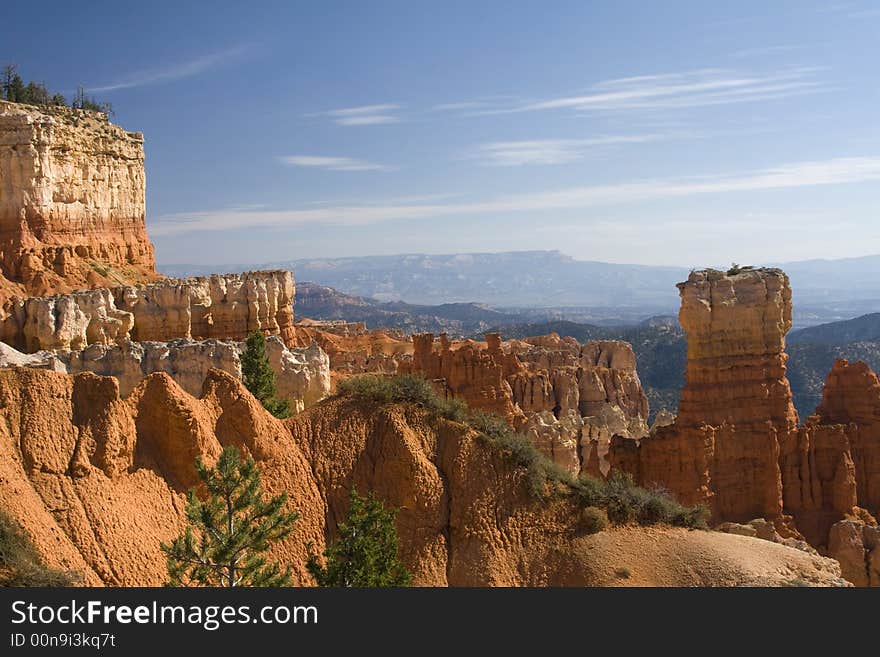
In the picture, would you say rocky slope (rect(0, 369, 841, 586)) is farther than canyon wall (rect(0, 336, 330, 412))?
No

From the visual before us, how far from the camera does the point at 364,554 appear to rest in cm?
1661

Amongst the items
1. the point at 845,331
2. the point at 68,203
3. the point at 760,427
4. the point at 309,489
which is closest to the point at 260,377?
the point at 309,489

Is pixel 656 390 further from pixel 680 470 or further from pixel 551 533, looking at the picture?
pixel 551 533

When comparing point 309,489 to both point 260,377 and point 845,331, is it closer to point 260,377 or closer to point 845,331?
point 260,377

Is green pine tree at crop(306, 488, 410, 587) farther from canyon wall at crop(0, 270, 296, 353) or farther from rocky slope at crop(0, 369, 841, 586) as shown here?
canyon wall at crop(0, 270, 296, 353)

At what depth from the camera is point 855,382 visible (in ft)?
139

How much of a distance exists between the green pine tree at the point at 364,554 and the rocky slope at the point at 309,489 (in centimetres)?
200

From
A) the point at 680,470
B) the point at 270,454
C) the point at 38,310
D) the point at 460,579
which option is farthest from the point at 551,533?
the point at 38,310

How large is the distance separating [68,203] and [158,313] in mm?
7651

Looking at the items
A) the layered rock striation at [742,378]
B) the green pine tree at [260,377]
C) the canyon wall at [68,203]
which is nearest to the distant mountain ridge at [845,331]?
the layered rock striation at [742,378]

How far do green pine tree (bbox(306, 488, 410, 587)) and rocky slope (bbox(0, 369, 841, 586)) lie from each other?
2.00 m

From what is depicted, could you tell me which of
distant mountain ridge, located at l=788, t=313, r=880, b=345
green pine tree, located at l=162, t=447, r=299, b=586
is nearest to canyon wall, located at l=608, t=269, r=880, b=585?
green pine tree, located at l=162, t=447, r=299, b=586

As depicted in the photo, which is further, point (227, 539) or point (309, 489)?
point (309, 489)

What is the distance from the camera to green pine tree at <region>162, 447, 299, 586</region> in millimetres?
15237
